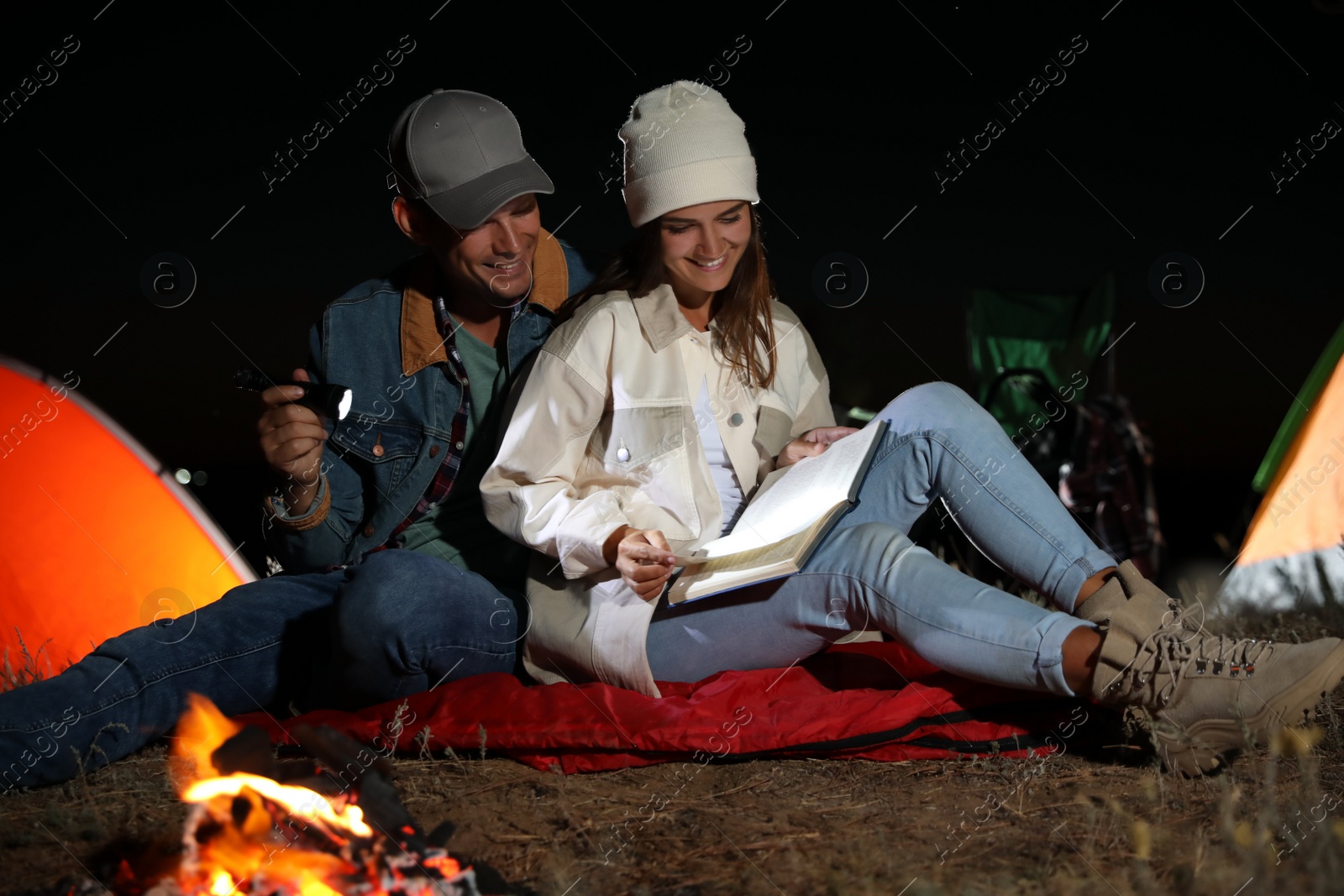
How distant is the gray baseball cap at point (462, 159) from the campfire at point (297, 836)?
1.05 meters

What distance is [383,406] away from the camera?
2295 millimetres

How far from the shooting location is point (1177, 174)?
166 inches

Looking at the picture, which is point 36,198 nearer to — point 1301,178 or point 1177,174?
point 1177,174

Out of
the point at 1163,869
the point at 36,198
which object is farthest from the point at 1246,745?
the point at 36,198

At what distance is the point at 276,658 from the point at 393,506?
0.38 metres

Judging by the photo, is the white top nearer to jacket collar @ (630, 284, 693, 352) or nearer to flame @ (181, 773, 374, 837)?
jacket collar @ (630, 284, 693, 352)

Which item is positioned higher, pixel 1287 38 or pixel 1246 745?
pixel 1287 38

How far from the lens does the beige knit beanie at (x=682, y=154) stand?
207cm

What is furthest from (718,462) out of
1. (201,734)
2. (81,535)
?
(81,535)

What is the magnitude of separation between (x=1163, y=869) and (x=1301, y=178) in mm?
3681

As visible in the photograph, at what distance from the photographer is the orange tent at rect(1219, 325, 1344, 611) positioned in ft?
9.45

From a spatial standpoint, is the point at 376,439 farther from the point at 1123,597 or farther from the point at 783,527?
the point at 1123,597

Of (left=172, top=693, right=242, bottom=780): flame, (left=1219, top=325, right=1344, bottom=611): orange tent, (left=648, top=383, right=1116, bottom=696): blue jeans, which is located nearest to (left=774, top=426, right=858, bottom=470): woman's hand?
(left=648, top=383, right=1116, bottom=696): blue jeans

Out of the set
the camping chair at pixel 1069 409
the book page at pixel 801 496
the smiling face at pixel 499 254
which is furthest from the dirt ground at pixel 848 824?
the camping chair at pixel 1069 409
